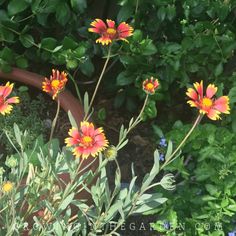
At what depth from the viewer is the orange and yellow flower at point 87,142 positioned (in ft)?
4.56

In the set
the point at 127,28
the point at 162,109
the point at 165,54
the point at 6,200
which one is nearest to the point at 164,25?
the point at 165,54

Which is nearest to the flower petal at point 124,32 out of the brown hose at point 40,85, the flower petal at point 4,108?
the flower petal at point 4,108

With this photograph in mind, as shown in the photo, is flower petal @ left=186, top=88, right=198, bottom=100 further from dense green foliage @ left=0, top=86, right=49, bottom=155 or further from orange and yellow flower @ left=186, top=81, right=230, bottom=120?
dense green foliage @ left=0, top=86, right=49, bottom=155

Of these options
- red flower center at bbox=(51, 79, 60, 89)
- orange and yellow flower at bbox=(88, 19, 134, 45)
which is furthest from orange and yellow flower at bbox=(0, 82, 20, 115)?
orange and yellow flower at bbox=(88, 19, 134, 45)

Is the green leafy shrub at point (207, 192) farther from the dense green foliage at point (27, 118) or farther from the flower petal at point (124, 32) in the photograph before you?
the dense green foliage at point (27, 118)

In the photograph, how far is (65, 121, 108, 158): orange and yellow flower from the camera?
4.56 ft

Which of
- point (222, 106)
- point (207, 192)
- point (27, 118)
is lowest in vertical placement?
point (207, 192)

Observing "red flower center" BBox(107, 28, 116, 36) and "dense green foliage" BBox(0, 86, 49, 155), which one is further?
"dense green foliage" BBox(0, 86, 49, 155)

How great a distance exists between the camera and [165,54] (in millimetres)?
2428

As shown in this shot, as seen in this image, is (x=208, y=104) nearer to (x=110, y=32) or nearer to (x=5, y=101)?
(x=110, y=32)

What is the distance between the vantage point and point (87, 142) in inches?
55.5

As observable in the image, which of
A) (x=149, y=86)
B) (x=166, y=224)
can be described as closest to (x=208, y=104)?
(x=149, y=86)

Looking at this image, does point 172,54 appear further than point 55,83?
Yes

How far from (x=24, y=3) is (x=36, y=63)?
1.83 feet
